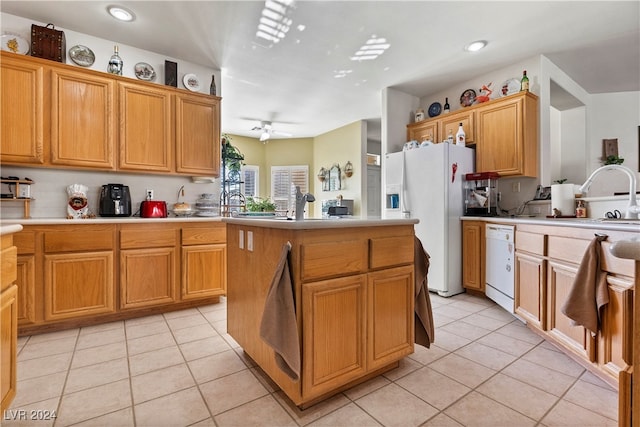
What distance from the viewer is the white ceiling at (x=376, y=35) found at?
102 inches

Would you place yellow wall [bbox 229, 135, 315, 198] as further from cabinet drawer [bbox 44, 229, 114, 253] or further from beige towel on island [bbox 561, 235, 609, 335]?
beige towel on island [bbox 561, 235, 609, 335]

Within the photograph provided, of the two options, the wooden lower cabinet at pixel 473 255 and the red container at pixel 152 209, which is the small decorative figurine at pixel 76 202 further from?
the wooden lower cabinet at pixel 473 255

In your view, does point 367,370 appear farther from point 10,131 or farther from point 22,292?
point 10,131

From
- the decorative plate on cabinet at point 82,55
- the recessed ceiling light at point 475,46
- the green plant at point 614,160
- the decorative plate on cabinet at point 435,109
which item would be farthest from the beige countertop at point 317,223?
the green plant at point 614,160

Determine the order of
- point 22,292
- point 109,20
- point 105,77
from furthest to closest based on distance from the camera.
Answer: point 105,77 < point 109,20 < point 22,292

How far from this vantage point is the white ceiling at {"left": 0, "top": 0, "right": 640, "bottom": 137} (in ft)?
8.52

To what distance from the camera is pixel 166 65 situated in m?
3.34

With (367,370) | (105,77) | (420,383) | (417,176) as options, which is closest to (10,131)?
(105,77)

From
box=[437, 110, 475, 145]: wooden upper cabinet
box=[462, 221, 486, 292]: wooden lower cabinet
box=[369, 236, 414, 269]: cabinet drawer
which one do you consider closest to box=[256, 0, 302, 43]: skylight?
box=[369, 236, 414, 269]: cabinet drawer

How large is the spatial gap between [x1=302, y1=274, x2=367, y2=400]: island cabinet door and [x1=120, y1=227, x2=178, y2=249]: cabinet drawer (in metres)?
2.08

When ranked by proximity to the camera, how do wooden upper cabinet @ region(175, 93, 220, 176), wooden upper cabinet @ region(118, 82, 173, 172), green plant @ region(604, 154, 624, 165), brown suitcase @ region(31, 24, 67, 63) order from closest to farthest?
1. brown suitcase @ region(31, 24, 67, 63)
2. wooden upper cabinet @ region(118, 82, 173, 172)
3. wooden upper cabinet @ region(175, 93, 220, 176)
4. green plant @ region(604, 154, 624, 165)

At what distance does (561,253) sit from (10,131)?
4.39 m

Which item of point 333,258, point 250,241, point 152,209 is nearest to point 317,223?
point 333,258

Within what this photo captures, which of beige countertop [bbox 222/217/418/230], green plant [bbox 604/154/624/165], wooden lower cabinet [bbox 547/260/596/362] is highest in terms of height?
green plant [bbox 604/154/624/165]
